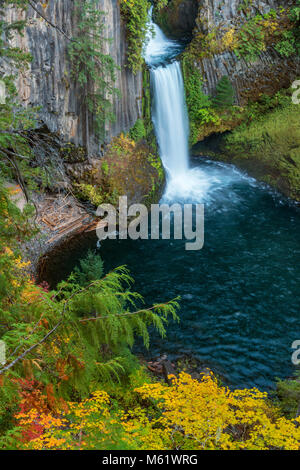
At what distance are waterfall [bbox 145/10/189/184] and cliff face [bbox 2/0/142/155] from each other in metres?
2.10

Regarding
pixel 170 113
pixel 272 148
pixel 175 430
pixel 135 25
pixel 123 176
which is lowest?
pixel 175 430

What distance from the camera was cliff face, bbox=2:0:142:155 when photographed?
384 inches

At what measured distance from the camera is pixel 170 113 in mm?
16484

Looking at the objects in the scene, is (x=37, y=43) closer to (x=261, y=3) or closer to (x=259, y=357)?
(x=259, y=357)

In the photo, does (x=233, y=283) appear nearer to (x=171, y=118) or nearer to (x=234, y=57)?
(x=171, y=118)

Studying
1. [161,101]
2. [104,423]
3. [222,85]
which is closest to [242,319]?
[104,423]

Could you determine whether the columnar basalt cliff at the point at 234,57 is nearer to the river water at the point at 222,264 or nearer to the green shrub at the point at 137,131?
the river water at the point at 222,264

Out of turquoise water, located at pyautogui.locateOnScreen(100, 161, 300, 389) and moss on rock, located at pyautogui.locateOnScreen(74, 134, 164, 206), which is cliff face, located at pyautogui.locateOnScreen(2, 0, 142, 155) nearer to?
moss on rock, located at pyautogui.locateOnScreen(74, 134, 164, 206)

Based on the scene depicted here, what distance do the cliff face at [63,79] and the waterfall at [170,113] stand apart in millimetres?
2098

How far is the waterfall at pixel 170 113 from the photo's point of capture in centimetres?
1581

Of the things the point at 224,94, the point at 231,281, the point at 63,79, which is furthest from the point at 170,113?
the point at 231,281

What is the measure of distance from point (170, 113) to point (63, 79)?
6.77 meters

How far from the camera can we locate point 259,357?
8.09 meters

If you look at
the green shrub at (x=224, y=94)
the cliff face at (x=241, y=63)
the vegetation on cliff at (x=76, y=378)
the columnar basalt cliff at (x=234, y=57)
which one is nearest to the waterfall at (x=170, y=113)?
the columnar basalt cliff at (x=234, y=57)
